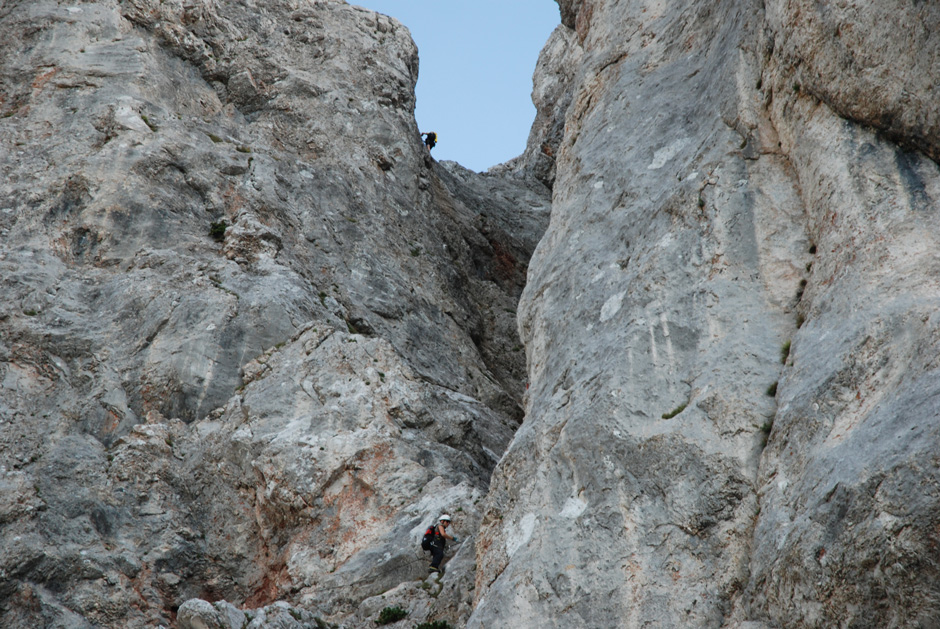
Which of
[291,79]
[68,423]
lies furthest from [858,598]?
[291,79]

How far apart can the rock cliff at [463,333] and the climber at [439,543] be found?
545mm

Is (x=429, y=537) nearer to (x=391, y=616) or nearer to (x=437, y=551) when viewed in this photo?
(x=437, y=551)

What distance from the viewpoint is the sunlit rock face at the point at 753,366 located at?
11.7m

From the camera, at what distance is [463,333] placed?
3284 cm

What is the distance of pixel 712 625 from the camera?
44.5ft

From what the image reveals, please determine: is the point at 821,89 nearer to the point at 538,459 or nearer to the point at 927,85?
the point at 927,85

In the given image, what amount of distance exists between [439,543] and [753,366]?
865cm

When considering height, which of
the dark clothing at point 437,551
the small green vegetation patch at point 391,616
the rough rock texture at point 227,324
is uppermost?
the rough rock texture at point 227,324

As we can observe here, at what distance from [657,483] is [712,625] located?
2.61m

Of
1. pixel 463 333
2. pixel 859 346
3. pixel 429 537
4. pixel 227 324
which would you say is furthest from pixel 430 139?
pixel 859 346

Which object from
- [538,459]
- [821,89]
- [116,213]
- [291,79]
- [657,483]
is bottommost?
[657,483]

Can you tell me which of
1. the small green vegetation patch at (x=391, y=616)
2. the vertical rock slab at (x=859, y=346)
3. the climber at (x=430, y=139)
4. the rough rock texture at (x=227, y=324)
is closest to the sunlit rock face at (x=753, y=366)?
the vertical rock slab at (x=859, y=346)

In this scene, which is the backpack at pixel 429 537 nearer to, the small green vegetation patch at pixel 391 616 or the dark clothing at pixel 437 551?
the dark clothing at pixel 437 551

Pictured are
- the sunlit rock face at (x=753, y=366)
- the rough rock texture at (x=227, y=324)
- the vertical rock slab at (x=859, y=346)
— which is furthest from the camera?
the rough rock texture at (x=227, y=324)
